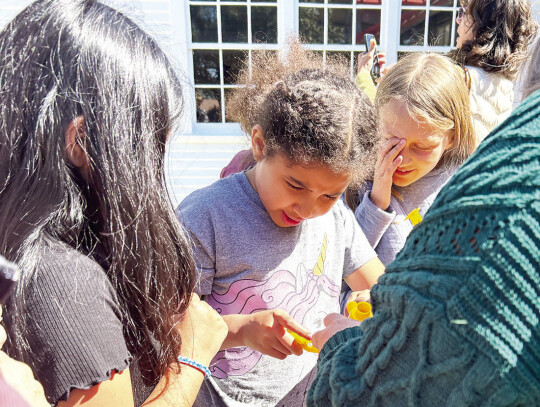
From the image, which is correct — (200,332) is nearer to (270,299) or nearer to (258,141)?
(270,299)

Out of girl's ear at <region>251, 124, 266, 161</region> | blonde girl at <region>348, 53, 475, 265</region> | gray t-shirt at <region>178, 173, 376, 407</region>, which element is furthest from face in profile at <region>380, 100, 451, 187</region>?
girl's ear at <region>251, 124, 266, 161</region>

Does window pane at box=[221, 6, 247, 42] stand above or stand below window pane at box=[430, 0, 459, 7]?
below

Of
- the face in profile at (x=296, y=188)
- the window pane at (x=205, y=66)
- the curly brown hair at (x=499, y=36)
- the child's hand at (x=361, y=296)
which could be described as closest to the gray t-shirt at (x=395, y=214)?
the child's hand at (x=361, y=296)

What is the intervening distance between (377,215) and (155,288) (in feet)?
3.71

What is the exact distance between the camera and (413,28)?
→ 603cm

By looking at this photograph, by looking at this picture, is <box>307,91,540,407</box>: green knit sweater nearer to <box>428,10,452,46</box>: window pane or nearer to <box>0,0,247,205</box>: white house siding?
<box>0,0,247,205</box>: white house siding

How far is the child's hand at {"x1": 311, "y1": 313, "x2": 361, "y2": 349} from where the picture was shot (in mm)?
1157

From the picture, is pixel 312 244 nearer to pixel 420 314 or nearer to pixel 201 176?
pixel 420 314

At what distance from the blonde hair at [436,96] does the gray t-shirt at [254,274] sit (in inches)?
28.0

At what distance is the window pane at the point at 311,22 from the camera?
584 centimetres

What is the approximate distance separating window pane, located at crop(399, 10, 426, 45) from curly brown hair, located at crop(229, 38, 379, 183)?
4.85m

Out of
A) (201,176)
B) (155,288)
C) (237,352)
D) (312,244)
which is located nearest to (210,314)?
(155,288)

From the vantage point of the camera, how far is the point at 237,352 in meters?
1.58

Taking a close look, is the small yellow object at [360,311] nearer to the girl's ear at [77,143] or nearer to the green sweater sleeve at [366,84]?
the girl's ear at [77,143]
